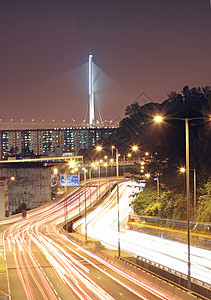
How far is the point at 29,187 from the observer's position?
312 ft

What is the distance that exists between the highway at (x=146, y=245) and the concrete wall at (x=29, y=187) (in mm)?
22610

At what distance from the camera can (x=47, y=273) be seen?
88.4 ft

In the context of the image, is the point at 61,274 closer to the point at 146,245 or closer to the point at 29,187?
the point at 146,245

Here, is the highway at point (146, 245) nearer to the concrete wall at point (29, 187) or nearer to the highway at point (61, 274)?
the highway at point (61, 274)

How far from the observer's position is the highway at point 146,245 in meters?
27.0

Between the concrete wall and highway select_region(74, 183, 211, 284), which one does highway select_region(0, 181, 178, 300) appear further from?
the concrete wall

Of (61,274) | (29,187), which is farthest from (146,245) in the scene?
(29,187)

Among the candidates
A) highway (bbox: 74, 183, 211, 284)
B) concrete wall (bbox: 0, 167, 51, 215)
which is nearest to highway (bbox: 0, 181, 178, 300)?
highway (bbox: 74, 183, 211, 284)

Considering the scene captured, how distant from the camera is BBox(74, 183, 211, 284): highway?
27.0 meters

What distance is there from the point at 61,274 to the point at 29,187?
6971cm

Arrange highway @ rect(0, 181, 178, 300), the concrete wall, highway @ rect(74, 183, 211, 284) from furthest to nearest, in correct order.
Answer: the concrete wall → highway @ rect(74, 183, 211, 284) → highway @ rect(0, 181, 178, 300)

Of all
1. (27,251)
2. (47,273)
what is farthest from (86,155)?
(47,273)

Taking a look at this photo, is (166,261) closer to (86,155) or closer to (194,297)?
(194,297)

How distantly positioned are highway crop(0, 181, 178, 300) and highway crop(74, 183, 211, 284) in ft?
10.3
